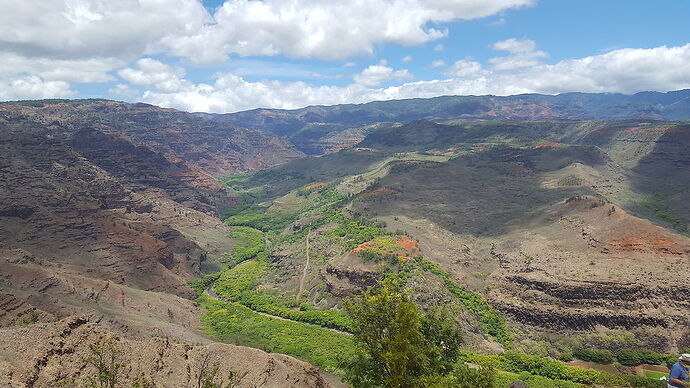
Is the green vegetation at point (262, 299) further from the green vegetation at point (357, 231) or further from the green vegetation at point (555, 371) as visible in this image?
the green vegetation at point (555, 371)

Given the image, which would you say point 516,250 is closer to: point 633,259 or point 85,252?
point 633,259

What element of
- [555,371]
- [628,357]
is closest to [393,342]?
[555,371]

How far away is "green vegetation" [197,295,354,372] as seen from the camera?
72500 millimetres

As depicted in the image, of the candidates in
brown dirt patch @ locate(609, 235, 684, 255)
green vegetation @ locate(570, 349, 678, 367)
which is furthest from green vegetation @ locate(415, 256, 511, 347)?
brown dirt patch @ locate(609, 235, 684, 255)

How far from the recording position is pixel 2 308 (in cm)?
5544

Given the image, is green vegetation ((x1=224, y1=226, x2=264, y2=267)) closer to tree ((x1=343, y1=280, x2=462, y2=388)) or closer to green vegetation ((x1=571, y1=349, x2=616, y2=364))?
green vegetation ((x1=571, y1=349, x2=616, y2=364))

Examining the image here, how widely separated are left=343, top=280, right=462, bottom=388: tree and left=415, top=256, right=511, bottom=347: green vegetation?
173ft

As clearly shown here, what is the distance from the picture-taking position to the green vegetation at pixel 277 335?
7250 centimetres

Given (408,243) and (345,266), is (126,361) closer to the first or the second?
(345,266)

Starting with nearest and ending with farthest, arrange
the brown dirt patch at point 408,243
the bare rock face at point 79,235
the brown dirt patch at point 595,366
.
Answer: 1. the brown dirt patch at point 595,366
2. the bare rock face at point 79,235
3. the brown dirt patch at point 408,243

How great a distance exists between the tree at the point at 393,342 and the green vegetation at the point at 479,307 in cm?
5279

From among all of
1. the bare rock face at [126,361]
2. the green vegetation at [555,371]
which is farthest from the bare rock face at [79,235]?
the green vegetation at [555,371]

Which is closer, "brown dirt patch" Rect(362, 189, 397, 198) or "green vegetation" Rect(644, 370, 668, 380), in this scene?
"green vegetation" Rect(644, 370, 668, 380)

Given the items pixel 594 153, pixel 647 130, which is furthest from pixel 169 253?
pixel 647 130
